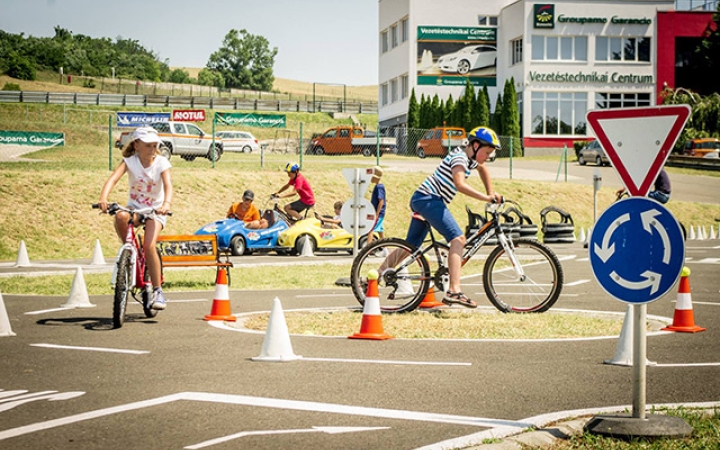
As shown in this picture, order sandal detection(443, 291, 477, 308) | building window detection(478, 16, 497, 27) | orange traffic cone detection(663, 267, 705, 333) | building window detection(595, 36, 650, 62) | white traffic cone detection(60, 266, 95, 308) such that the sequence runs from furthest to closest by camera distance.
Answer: building window detection(478, 16, 497, 27)
building window detection(595, 36, 650, 62)
white traffic cone detection(60, 266, 95, 308)
sandal detection(443, 291, 477, 308)
orange traffic cone detection(663, 267, 705, 333)

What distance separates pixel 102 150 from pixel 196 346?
3087 centimetres

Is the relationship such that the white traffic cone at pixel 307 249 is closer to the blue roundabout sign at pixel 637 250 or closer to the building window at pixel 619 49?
the blue roundabout sign at pixel 637 250

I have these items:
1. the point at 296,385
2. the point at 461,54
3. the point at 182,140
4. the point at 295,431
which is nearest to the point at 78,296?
the point at 296,385

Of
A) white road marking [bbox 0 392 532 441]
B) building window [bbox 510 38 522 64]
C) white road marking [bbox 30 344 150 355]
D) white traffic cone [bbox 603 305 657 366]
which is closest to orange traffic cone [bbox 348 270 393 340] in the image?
white road marking [bbox 30 344 150 355]

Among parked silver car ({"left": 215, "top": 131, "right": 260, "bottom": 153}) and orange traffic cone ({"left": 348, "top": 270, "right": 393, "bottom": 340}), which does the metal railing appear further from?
orange traffic cone ({"left": 348, "top": 270, "right": 393, "bottom": 340})

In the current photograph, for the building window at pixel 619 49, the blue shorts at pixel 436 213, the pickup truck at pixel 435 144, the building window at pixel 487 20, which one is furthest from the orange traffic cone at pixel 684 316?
the building window at pixel 487 20

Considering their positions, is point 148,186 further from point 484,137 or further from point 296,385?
point 296,385

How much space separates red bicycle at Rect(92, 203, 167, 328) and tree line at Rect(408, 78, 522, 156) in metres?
54.7

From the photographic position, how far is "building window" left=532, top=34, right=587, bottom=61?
67.6 metres

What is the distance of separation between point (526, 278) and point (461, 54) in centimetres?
6202

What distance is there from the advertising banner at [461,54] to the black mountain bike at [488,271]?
61.4 m

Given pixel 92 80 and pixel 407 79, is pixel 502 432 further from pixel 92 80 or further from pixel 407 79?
pixel 92 80

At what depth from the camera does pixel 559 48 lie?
67875 mm

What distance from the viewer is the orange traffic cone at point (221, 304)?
424 inches
